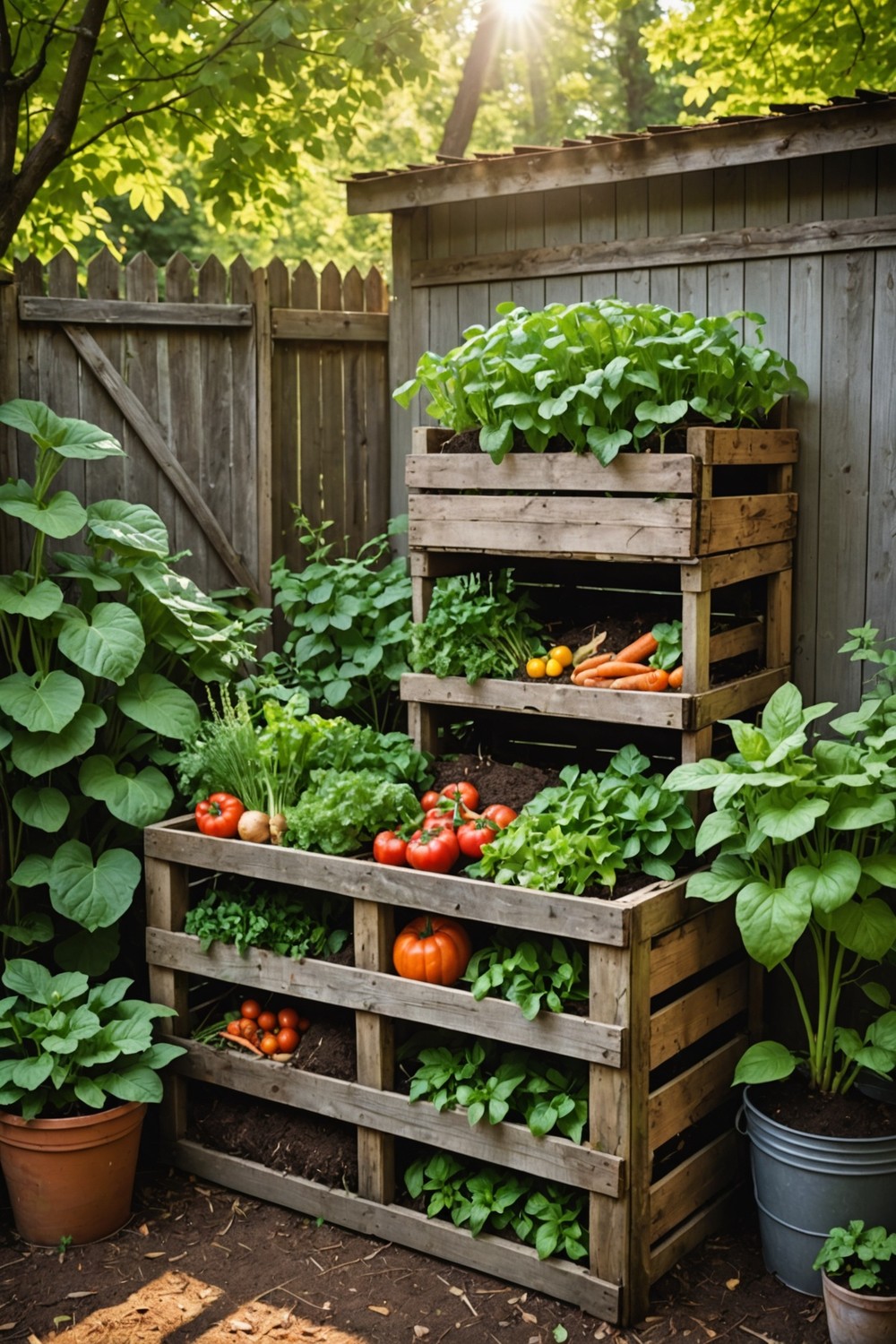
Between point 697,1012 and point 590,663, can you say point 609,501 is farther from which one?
point 697,1012

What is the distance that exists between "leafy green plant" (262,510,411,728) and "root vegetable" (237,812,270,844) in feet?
2.35

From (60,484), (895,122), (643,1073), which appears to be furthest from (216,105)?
(643,1073)

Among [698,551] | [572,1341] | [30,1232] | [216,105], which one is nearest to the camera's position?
[572,1341]

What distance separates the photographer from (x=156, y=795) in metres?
3.99

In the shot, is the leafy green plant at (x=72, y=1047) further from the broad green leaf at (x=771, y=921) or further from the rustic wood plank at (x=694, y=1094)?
the broad green leaf at (x=771, y=921)

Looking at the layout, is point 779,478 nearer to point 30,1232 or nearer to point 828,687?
point 828,687

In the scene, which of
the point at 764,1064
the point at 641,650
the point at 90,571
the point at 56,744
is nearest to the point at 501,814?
the point at 641,650

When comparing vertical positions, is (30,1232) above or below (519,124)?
below

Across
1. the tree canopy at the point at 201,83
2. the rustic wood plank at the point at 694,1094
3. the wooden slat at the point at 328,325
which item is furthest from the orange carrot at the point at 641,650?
the tree canopy at the point at 201,83

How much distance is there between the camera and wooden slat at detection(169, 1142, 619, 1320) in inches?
128

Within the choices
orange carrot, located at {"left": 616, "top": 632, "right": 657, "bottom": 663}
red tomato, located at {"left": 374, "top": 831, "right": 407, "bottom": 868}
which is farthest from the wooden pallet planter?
red tomato, located at {"left": 374, "top": 831, "right": 407, "bottom": 868}

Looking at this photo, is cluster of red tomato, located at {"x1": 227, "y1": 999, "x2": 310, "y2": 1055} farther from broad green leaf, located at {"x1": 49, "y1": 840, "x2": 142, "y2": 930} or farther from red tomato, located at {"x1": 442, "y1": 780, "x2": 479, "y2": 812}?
red tomato, located at {"x1": 442, "y1": 780, "x2": 479, "y2": 812}

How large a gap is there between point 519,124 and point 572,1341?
1704cm

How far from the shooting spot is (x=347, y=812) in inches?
144
